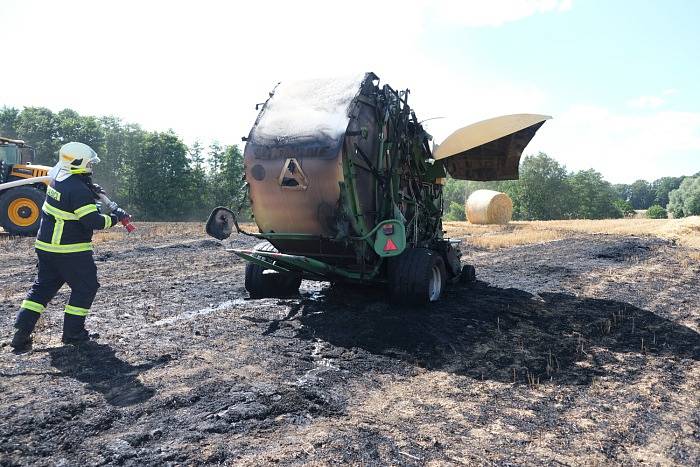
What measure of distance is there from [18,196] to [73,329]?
1177cm

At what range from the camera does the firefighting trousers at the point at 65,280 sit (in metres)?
4.93

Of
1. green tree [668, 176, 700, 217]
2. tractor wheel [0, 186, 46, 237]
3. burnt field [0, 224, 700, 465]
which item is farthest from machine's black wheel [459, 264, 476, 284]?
green tree [668, 176, 700, 217]

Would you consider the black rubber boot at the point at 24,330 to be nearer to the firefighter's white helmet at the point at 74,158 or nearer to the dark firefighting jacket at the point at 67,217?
the dark firefighting jacket at the point at 67,217

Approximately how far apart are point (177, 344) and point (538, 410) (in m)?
→ 3.32

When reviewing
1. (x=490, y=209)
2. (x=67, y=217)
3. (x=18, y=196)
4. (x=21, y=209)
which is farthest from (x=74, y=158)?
(x=490, y=209)

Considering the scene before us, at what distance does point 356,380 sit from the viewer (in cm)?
428

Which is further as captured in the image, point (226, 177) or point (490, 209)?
point (226, 177)

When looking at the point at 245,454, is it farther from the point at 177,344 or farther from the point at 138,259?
the point at 138,259

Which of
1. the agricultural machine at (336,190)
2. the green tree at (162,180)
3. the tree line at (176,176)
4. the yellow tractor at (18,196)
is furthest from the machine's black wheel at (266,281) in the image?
the green tree at (162,180)

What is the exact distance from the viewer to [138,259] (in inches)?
456

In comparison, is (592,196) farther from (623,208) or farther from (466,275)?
(466,275)

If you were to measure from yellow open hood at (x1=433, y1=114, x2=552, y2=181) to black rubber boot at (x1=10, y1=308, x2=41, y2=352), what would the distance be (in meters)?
5.58

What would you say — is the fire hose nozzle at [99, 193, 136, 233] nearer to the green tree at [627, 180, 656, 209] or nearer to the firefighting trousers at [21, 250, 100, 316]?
the firefighting trousers at [21, 250, 100, 316]

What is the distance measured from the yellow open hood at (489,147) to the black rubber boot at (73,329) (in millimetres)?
5237
